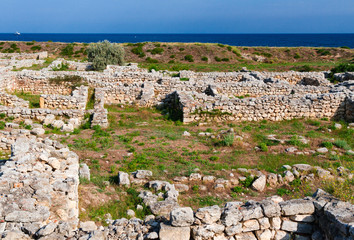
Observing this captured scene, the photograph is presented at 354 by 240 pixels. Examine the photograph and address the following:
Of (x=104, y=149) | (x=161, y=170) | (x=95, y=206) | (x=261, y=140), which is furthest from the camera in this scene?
(x=261, y=140)

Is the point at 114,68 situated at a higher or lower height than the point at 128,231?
higher

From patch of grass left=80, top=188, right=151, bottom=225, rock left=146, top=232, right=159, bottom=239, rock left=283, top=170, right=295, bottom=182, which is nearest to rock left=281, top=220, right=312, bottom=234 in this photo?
rock left=146, top=232, right=159, bottom=239

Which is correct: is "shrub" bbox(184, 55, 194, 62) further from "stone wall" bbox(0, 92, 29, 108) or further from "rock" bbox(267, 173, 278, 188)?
"rock" bbox(267, 173, 278, 188)

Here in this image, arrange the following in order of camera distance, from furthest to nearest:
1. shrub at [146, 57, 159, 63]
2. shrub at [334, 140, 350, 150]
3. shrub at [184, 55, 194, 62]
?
1. shrub at [184, 55, 194, 62]
2. shrub at [146, 57, 159, 63]
3. shrub at [334, 140, 350, 150]

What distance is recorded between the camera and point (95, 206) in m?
7.23

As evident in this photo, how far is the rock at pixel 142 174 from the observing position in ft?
29.0

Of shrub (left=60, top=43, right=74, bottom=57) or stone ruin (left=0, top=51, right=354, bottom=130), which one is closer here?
stone ruin (left=0, top=51, right=354, bottom=130)

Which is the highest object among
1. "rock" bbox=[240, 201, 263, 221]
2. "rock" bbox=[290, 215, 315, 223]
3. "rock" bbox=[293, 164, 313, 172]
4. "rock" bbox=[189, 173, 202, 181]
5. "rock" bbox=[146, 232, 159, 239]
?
"rock" bbox=[240, 201, 263, 221]

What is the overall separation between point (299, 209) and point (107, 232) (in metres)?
3.51

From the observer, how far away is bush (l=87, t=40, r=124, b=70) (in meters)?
27.0

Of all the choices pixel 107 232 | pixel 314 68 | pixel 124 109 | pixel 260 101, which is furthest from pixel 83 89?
pixel 314 68

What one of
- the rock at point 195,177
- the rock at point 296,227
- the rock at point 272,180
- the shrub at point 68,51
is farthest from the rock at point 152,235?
the shrub at point 68,51

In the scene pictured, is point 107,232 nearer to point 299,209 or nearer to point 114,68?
point 299,209

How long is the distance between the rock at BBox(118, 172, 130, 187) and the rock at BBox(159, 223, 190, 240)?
3.52 metres
